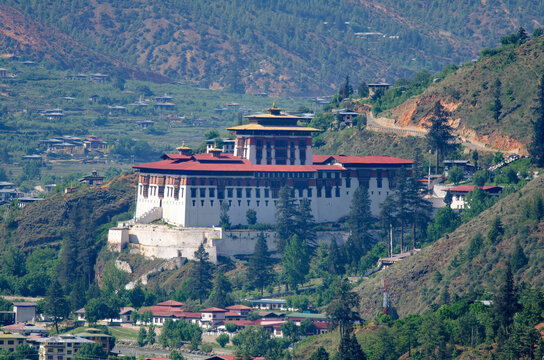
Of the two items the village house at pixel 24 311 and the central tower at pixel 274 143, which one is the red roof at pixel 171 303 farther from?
the central tower at pixel 274 143

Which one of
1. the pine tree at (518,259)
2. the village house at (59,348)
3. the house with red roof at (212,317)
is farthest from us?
the house with red roof at (212,317)

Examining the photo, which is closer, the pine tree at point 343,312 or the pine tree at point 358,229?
the pine tree at point 343,312

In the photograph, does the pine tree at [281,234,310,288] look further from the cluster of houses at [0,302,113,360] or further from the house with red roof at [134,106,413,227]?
the cluster of houses at [0,302,113,360]

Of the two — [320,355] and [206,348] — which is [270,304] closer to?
[206,348]

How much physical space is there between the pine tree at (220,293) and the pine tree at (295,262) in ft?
22.1

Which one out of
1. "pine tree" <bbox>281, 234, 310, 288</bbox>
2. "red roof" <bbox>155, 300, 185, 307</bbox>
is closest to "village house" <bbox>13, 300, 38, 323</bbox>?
"red roof" <bbox>155, 300, 185, 307</bbox>

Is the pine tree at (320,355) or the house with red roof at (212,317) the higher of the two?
the house with red roof at (212,317)

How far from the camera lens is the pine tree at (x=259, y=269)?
166 meters

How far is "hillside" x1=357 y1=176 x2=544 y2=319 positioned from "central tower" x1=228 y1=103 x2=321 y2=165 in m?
27.6

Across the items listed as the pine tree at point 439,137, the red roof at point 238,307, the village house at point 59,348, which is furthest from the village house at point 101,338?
the pine tree at point 439,137

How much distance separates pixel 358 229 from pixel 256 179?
13.5 m

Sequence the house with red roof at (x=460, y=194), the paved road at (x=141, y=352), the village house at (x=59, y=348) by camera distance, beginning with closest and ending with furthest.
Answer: the village house at (x=59, y=348)
the paved road at (x=141, y=352)
the house with red roof at (x=460, y=194)

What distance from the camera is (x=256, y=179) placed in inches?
6905

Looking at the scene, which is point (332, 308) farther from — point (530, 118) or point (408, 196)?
point (530, 118)
